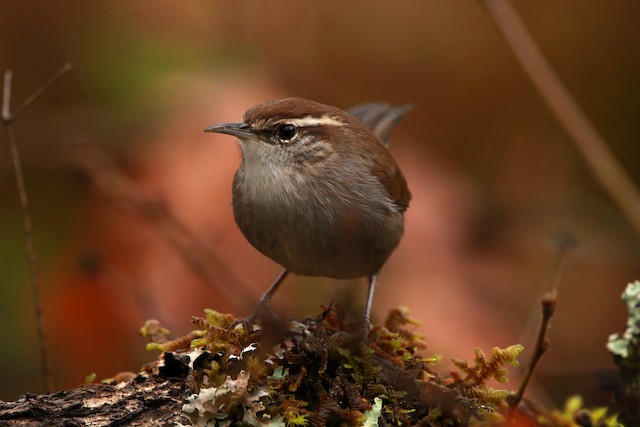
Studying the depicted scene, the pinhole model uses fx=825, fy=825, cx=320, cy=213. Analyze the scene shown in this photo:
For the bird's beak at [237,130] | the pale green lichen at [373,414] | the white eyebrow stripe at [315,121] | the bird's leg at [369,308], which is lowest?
the pale green lichen at [373,414]

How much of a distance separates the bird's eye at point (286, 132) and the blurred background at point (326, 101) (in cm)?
172

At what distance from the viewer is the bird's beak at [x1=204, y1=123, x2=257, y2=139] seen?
4.22 metres

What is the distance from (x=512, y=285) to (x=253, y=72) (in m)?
3.35

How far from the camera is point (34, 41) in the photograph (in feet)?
27.6

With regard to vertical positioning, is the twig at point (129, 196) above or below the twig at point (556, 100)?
below

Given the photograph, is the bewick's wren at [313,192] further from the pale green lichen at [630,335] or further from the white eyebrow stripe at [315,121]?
the pale green lichen at [630,335]

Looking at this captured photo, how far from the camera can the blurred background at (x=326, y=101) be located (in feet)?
22.3

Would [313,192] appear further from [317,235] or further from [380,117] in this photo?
[380,117]

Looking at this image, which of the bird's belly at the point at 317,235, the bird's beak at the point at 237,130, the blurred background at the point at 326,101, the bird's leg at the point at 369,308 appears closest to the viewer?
the bird's leg at the point at 369,308

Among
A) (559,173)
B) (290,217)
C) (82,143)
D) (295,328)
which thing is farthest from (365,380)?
(559,173)

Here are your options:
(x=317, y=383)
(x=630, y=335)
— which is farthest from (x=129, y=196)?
(x=630, y=335)

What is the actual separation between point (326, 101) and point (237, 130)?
519cm

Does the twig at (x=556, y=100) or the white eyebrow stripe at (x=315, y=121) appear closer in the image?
the white eyebrow stripe at (x=315, y=121)

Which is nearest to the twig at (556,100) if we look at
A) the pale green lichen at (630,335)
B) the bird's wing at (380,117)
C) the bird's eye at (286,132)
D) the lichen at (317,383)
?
the bird's wing at (380,117)
